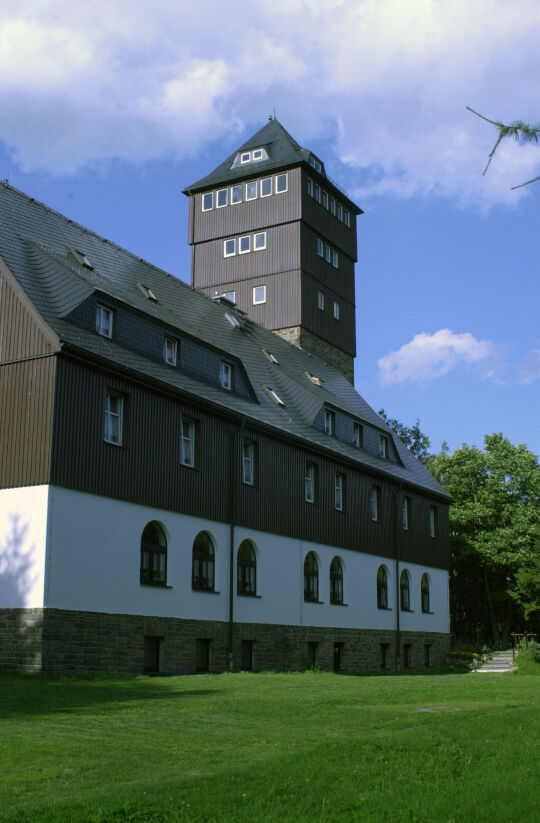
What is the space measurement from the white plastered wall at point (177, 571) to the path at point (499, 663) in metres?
5.53

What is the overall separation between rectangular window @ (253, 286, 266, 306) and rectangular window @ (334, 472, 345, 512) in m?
13.9

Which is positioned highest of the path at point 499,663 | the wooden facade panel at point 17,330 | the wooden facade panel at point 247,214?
the wooden facade panel at point 247,214

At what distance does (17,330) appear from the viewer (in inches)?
862

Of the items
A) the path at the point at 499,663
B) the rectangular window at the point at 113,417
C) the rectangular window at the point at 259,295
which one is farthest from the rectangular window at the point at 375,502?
the rectangular window at the point at 113,417

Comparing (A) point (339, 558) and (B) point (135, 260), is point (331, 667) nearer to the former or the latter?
(A) point (339, 558)

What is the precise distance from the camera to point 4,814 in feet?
24.3

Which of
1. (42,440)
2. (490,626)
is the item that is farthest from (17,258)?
(490,626)

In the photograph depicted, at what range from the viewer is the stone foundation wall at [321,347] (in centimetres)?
4409

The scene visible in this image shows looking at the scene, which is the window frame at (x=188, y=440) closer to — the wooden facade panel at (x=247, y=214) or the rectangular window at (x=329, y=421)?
the rectangular window at (x=329, y=421)

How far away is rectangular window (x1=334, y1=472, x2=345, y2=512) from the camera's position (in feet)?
109

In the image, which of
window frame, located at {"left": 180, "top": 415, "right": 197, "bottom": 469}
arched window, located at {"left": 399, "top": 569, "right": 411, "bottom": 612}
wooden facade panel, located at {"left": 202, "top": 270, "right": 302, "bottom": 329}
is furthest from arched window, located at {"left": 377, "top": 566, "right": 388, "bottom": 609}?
wooden facade panel, located at {"left": 202, "top": 270, "right": 302, "bottom": 329}

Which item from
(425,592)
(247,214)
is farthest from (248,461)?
(247,214)

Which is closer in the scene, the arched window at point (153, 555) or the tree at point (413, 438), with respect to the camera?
the arched window at point (153, 555)

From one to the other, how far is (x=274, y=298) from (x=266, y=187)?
5897 millimetres
